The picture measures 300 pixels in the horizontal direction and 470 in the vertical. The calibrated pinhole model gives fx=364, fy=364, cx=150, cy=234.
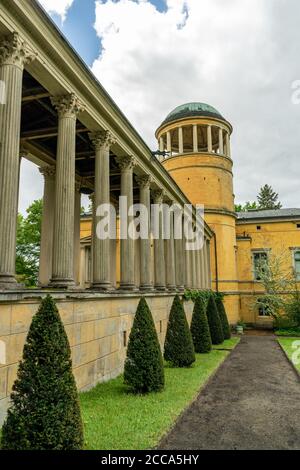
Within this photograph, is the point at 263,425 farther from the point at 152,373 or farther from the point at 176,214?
the point at 176,214

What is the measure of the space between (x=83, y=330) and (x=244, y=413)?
4.60 m

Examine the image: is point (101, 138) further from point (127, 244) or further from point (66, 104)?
point (127, 244)

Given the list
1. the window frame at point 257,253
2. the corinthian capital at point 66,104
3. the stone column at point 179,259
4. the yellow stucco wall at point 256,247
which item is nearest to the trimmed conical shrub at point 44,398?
the corinthian capital at point 66,104

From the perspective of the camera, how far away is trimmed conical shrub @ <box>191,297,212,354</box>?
60.2ft

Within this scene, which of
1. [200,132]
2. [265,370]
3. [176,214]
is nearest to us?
[265,370]

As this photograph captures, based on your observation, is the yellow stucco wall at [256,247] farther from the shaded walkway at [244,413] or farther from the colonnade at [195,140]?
the shaded walkway at [244,413]

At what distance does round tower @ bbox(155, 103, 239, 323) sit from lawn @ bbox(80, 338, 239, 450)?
2377 centimetres

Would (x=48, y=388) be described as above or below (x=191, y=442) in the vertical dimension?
above

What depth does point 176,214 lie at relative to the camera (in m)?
24.7

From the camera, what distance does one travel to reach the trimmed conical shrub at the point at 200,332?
18358mm
